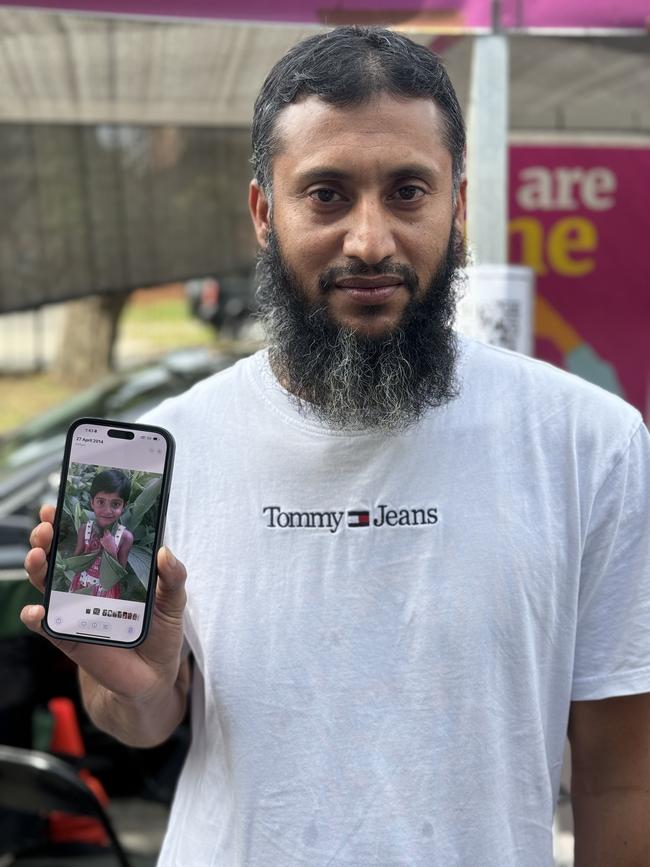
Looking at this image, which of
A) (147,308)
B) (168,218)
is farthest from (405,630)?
(147,308)

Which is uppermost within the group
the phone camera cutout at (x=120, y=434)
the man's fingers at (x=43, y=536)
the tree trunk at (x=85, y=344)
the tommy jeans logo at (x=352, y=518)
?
the phone camera cutout at (x=120, y=434)

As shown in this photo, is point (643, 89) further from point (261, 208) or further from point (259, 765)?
point (259, 765)

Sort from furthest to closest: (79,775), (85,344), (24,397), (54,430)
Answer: (24,397), (85,344), (54,430), (79,775)

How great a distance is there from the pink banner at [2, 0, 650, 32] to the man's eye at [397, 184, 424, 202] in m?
1.30

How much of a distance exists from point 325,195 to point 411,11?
134 cm

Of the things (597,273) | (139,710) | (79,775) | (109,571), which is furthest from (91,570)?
(79,775)

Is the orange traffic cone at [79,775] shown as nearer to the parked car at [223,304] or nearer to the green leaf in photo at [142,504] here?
the green leaf in photo at [142,504]

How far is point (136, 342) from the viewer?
1769cm

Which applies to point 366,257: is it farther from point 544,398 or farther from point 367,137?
point 544,398

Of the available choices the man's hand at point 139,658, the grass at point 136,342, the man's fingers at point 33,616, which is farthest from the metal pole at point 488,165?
the grass at point 136,342

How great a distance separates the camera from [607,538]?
1.54 meters

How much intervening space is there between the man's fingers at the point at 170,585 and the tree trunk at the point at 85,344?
625cm

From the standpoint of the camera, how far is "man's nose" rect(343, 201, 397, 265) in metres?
1.50

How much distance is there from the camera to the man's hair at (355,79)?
153cm
